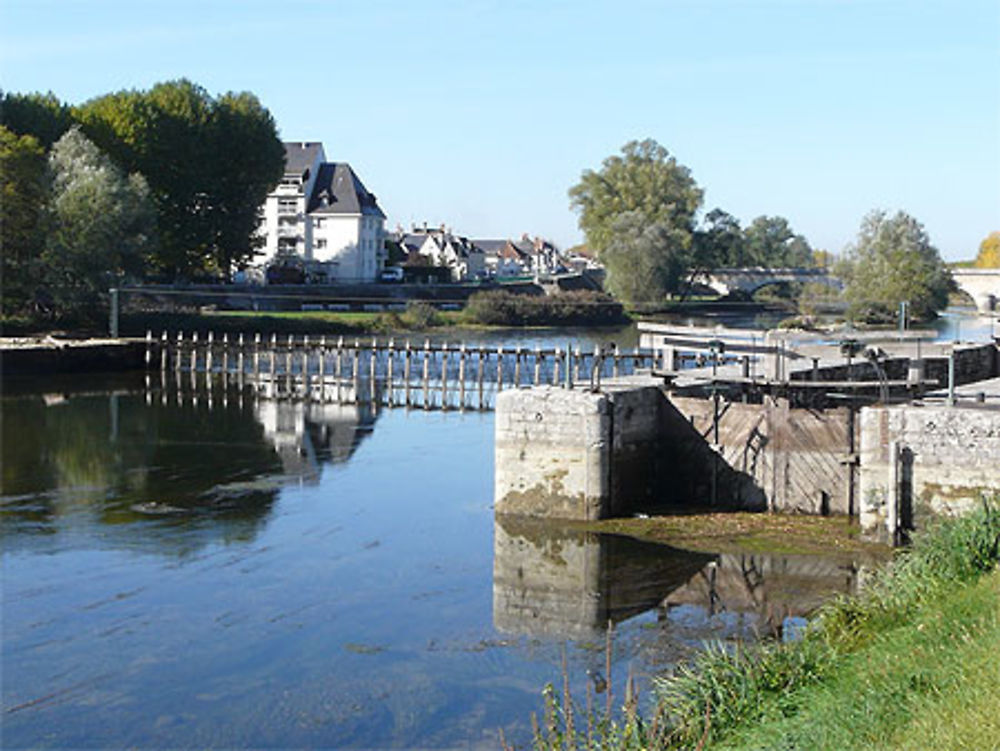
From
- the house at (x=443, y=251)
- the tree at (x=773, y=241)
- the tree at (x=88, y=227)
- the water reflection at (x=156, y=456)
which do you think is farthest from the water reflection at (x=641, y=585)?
the tree at (x=773, y=241)

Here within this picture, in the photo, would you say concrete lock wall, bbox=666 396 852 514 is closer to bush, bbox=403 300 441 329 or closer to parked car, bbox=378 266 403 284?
bush, bbox=403 300 441 329

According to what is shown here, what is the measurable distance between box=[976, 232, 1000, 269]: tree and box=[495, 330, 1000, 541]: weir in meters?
143

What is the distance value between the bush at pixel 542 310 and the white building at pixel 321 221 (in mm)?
14902

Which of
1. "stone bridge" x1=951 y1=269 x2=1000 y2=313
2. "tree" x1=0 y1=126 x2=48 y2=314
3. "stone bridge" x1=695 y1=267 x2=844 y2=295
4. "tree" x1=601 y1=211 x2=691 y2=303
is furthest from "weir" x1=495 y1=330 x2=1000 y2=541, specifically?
"stone bridge" x1=695 y1=267 x2=844 y2=295

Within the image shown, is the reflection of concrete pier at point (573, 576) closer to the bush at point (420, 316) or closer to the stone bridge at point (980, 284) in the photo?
the bush at point (420, 316)

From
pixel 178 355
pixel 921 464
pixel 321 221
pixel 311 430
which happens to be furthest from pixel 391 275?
pixel 921 464

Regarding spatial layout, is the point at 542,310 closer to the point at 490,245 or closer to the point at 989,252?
the point at 490,245

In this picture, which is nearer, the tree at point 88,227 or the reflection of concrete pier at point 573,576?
the reflection of concrete pier at point 573,576

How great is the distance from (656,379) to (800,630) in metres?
9.48

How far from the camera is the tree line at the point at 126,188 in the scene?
55500mm

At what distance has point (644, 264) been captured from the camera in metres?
85.1

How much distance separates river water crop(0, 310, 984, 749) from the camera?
14000 millimetres

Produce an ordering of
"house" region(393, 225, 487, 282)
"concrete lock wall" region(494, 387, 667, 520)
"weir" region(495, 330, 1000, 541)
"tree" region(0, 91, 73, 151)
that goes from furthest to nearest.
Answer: "house" region(393, 225, 487, 282), "tree" region(0, 91, 73, 151), "concrete lock wall" region(494, 387, 667, 520), "weir" region(495, 330, 1000, 541)

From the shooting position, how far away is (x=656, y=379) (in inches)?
997
